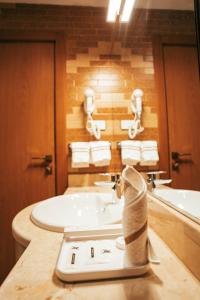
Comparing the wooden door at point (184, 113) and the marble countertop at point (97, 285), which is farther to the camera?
the wooden door at point (184, 113)

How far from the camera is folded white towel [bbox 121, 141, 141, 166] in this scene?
134cm

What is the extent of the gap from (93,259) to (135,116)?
107 centimetres

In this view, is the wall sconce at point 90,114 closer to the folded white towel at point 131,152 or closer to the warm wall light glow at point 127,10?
the folded white towel at point 131,152

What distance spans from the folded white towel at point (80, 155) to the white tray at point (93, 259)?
2.79ft

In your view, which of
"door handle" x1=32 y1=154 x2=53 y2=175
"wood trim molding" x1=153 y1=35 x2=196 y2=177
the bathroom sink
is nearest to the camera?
"wood trim molding" x1=153 y1=35 x2=196 y2=177

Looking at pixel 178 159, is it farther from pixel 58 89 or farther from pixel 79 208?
pixel 58 89

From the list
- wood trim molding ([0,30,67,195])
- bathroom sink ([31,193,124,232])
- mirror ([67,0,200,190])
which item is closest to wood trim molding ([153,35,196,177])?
mirror ([67,0,200,190])

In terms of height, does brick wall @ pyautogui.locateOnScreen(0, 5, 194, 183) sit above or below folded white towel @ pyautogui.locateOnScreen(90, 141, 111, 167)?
above

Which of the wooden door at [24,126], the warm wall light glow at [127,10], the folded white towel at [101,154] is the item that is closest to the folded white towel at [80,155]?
the folded white towel at [101,154]

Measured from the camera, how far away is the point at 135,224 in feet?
1.33

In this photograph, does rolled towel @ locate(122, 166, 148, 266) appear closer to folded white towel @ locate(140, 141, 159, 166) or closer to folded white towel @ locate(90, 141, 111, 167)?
folded white towel @ locate(140, 141, 159, 166)

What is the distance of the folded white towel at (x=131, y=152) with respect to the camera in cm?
134

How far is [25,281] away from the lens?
0.40 metres

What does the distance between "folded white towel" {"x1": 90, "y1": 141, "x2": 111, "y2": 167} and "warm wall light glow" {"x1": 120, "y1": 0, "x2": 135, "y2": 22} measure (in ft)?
2.83
